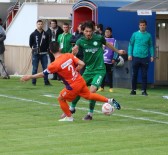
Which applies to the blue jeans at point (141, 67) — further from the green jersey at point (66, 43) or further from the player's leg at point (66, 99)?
the player's leg at point (66, 99)

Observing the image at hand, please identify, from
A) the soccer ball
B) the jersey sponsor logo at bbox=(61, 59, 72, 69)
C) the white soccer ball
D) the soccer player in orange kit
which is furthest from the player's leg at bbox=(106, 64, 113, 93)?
the jersey sponsor logo at bbox=(61, 59, 72, 69)

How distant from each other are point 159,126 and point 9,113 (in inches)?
141

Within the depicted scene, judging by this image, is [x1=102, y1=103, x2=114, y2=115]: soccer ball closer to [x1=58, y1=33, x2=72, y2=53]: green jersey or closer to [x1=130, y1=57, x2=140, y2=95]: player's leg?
[x1=130, y1=57, x2=140, y2=95]: player's leg

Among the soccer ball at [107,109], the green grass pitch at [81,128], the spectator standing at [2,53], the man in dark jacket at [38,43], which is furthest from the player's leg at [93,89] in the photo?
the spectator standing at [2,53]

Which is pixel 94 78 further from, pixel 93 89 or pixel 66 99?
pixel 66 99

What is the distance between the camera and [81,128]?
14742 millimetres

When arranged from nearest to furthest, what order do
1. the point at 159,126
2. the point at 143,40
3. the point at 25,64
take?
1. the point at 159,126
2. the point at 143,40
3. the point at 25,64

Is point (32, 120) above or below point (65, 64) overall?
below

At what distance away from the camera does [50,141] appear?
514 inches

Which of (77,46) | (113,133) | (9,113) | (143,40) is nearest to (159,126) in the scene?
(113,133)

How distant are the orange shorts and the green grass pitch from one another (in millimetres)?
526

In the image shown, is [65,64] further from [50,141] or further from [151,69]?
[151,69]

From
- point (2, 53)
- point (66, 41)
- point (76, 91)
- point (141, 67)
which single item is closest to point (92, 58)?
point (76, 91)

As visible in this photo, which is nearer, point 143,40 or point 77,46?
point 77,46
